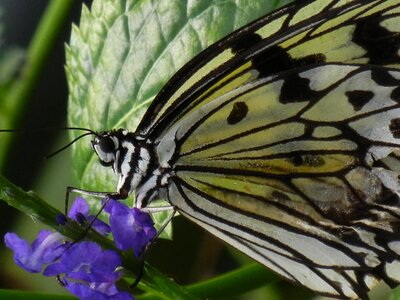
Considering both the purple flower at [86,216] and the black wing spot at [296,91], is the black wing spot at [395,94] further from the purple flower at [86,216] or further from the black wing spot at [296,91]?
the purple flower at [86,216]

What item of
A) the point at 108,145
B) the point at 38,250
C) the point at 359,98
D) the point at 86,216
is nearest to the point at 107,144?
the point at 108,145

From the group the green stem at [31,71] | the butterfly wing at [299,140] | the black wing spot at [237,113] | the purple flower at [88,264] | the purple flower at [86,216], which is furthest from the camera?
the green stem at [31,71]

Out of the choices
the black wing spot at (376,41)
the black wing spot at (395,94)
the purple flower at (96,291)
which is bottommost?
the purple flower at (96,291)

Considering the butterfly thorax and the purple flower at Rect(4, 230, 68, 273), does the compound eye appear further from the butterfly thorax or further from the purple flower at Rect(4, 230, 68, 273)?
the purple flower at Rect(4, 230, 68, 273)

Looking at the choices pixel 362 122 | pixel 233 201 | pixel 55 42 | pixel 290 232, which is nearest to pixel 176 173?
Result: pixel 233 201

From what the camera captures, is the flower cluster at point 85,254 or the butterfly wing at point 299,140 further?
the butterfly wing at point 299,140

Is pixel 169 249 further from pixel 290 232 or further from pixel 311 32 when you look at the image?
pixel 311 32

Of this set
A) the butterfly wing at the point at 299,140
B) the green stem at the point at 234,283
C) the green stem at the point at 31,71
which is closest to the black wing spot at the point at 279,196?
the butterfly wing at the point at 299,140
